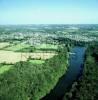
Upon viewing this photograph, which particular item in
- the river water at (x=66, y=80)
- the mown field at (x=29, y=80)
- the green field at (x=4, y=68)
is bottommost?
the river water at (x=66, y=80)

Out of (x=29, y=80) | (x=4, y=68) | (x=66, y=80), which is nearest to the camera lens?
(x=29, y=80)

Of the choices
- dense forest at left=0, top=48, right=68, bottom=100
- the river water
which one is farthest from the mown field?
the river water

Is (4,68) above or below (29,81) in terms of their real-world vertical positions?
below

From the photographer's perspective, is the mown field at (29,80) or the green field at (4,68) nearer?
the mown field at (29,80)

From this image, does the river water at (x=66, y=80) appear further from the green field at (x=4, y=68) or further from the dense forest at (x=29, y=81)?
the green field at (x=4, y=68)

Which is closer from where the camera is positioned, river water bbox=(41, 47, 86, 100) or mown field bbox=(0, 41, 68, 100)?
mown field bbox=(0, 41, 68, 100)

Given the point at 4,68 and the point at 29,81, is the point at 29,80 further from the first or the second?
the point at 4,68

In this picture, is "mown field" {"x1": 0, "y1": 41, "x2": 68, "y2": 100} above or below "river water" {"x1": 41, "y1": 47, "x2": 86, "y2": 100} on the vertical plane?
above

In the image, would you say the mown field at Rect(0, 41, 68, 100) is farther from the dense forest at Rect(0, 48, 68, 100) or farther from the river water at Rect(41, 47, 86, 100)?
the river water at Rect(41, 47, 86, 100)

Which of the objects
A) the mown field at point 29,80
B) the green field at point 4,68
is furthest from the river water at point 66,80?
the green field at point 4,68

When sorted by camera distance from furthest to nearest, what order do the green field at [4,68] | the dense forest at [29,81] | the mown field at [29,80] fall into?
1. the green field at [4,68]
2. the mown field at [29,80]
3. the dense forest at [29,81]

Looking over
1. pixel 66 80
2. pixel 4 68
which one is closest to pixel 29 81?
pixel 66 80
